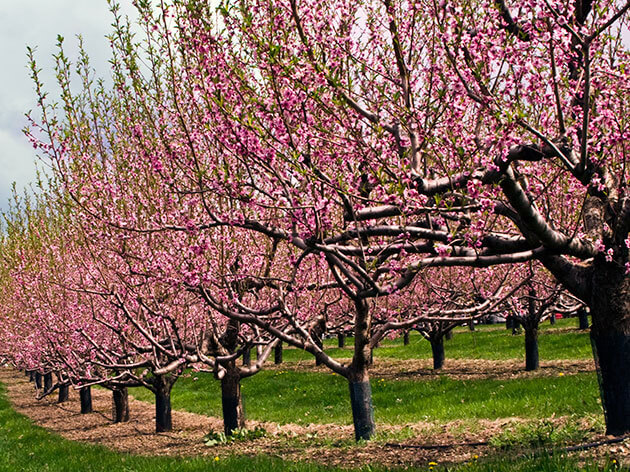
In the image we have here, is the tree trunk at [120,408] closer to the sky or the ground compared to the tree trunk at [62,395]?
closer to the sky

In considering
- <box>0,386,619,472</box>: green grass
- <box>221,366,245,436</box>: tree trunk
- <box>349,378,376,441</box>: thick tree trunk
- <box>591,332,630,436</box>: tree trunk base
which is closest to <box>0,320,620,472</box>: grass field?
<box>0,386,619,472</box>: green grass

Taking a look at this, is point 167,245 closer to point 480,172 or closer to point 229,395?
point 229,395

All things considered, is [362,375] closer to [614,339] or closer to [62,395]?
[614,339]

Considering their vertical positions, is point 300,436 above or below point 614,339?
below

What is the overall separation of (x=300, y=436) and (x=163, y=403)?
6600 millimetres

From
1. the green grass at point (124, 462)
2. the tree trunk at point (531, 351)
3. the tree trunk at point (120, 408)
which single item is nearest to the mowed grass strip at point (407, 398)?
the tree trunk at point (531, 351)

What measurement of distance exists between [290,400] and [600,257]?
16756mm

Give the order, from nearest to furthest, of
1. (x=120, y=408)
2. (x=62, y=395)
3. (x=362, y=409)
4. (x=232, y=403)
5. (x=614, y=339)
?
(x=614, y=339)
(x=362, y=409)
(x=232, y=403)
(x=120, y=408)
(x=62, y=395)

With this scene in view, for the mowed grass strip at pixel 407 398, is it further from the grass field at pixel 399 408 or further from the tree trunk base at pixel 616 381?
the tree trunk base at pixel 616 381

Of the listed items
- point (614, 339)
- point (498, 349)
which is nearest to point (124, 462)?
point (614, 339)

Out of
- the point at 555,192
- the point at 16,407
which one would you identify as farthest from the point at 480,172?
the point at 16,407

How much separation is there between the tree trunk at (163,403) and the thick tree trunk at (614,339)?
13.6 metres

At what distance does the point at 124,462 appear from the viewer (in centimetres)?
1093

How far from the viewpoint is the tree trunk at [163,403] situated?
57.7 ft
